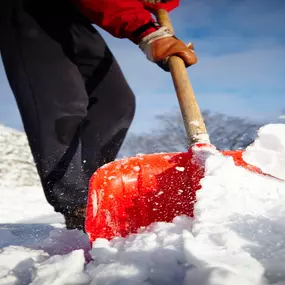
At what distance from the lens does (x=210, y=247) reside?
942mm

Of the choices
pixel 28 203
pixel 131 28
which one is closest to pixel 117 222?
pixel 131 28

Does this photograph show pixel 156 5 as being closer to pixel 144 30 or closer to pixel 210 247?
pixel 144 30

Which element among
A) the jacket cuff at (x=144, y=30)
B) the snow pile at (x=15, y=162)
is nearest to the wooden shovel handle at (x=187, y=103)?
the jacket cuff at (x=144, y=30)

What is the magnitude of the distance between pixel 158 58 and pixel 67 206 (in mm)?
773

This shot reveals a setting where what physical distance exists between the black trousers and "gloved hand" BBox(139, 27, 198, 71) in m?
0.38

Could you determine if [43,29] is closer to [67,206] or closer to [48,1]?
[48,1]

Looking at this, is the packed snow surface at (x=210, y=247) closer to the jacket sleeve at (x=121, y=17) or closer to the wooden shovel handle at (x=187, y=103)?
the wooden shovel handle at (x=187, y=103)

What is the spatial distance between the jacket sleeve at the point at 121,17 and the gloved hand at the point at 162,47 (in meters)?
0.03

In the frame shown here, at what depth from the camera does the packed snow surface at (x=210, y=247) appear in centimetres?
85

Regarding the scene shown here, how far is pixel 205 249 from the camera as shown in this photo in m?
0.92

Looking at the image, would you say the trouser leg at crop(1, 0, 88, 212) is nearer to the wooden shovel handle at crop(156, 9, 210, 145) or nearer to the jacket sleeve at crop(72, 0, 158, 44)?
the jacket sleeve at crop(72, 0, 158, 44)

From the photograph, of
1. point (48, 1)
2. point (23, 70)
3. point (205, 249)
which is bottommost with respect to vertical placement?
point (205, 249)

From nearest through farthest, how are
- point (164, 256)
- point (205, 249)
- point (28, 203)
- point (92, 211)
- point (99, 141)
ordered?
1. point (205, 249)
2. point (164, 256)
3. point (92, 211)
4. point (99, 141)
5. point (28, 203)

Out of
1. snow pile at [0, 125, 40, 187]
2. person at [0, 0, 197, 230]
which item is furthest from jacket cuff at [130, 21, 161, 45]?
snow pile at [0, 125, 40, 187]
